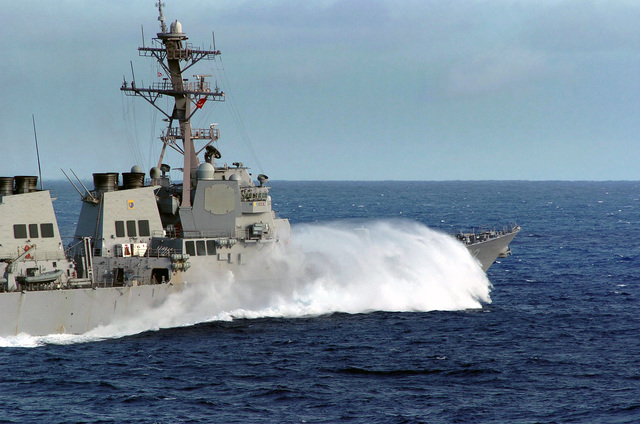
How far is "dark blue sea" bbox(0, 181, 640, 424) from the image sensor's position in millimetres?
25531

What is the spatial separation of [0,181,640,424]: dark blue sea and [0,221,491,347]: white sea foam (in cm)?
11

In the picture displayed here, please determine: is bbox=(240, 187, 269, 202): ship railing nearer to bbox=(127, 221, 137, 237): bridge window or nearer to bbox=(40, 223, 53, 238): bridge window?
bbox=(127, 221, 137, 237): bridge window

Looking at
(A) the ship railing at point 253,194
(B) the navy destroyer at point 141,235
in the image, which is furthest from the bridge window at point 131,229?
(A) the ship railing at point 253,194

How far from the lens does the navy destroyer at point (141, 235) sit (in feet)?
111

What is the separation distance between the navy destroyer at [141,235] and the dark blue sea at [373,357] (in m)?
1.56

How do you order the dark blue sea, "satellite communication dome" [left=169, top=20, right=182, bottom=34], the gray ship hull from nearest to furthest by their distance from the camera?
the dark blue sea < "satellite communication dome" [left=169, top=20, right=182, bottom=34] < the gray ship hull

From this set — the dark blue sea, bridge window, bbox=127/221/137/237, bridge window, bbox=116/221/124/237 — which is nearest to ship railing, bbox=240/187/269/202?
the dark blue sea

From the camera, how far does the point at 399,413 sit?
25.1 m

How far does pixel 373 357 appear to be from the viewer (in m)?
31.5

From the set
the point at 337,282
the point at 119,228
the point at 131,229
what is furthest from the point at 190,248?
the point at 337,282

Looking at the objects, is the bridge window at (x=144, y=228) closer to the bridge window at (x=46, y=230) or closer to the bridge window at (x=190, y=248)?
the bridge window at (x=190, y=248)

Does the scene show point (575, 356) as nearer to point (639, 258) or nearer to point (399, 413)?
point (399, 413)

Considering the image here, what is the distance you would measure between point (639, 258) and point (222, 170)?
38777 millimetres

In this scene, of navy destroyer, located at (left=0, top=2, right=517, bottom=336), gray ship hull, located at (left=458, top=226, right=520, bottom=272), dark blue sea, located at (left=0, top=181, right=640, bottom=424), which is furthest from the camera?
gray ship hull, located at (left=458, top=226, right=520, bottom=272)
